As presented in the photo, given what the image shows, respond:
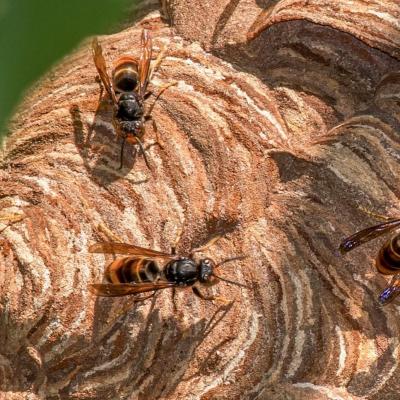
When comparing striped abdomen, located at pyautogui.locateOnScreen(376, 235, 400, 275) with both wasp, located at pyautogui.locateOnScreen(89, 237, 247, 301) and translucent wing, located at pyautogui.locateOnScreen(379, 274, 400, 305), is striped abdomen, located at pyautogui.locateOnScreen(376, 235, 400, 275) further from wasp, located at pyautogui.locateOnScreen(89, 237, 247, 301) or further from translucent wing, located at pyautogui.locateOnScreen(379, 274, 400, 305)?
wasp, located at pyautogui.locateOnScreen(89, 237, 247, 301)

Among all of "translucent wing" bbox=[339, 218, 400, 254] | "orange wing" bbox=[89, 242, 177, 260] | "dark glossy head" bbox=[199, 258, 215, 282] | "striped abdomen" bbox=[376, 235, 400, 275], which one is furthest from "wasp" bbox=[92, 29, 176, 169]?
"striped abdomen" bbox=[376, 235, 400, 275]

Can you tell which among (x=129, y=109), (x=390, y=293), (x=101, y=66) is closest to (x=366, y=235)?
(x=390, y=293)

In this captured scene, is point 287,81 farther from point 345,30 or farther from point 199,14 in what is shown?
point 199,14

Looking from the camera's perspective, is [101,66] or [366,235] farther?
[101,66]

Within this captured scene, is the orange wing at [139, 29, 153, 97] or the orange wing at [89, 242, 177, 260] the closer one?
the orange wing at [89, 242, 177, 260]

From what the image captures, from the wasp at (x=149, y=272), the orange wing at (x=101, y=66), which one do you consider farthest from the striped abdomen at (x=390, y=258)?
the orange wing at (x=101, y=66)

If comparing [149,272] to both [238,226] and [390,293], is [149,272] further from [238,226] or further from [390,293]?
[390,293]

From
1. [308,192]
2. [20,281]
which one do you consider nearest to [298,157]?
[308,192]
